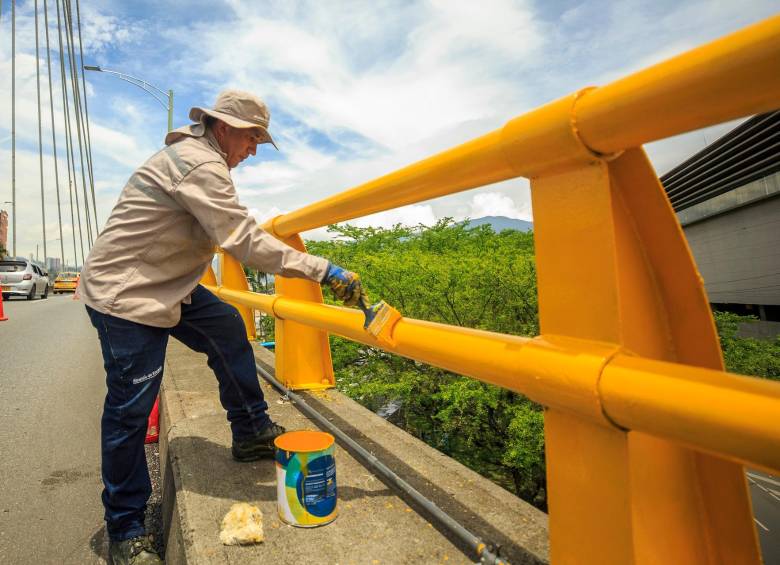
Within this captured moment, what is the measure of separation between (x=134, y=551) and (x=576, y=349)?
1789mm

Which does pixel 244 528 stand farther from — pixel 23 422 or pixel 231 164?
pixel 23 422

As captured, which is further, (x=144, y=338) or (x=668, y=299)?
(x=144, y=338)

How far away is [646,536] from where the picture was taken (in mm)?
1070

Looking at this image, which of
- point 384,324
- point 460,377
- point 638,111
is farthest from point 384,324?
point 460,377

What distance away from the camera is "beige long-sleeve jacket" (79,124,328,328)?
1.94 m

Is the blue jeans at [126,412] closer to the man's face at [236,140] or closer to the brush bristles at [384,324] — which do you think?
the man's face at [236,140]

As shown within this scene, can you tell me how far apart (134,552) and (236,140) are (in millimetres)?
1701

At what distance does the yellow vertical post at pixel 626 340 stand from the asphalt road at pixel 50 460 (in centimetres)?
199

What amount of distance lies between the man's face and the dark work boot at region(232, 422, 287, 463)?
4.15 ft

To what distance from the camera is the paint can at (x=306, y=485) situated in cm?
178

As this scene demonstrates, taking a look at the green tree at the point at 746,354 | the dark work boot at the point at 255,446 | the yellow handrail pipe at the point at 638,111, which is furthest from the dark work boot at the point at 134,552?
the green tree at the point at 746,354

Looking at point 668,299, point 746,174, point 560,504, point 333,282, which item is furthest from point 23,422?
point 746,174

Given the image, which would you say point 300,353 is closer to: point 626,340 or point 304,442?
point 304,442

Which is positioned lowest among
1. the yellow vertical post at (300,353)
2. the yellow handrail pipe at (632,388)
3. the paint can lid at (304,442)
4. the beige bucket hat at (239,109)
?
the paint can lid at (304,442)
